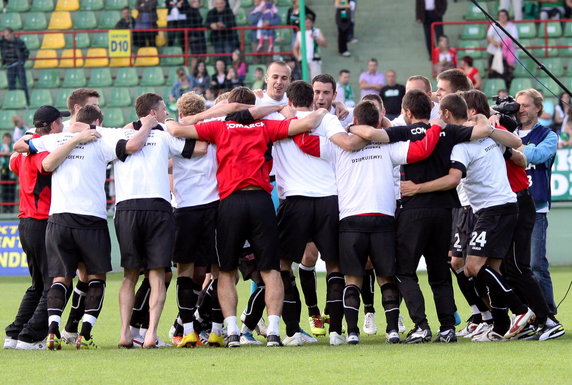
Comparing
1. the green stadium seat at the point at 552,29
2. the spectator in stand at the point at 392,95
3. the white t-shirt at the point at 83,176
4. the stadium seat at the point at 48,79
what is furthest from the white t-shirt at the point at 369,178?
the green stadium seat at the point at 552,29

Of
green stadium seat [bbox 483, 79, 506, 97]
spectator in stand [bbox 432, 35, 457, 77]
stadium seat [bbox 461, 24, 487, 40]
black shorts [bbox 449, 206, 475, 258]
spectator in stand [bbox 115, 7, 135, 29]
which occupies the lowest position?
black shorts [bbox 449, 206, 475, 258]

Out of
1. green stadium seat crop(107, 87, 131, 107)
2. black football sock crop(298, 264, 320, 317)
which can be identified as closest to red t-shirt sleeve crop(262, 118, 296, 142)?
black football sock crop(298, 264, 320, 317)

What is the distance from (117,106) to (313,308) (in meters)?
13.1

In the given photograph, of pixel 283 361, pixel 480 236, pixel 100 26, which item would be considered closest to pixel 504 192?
pixel 480 236

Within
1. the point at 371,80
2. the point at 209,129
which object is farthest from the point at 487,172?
the point at 371,80

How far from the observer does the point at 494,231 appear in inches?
372

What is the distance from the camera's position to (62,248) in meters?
9.48

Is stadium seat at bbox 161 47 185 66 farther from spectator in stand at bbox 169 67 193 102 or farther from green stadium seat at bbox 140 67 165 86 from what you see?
spectator in stand at bbox 169 67 193 102

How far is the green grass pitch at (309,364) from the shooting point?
7340 millimetres

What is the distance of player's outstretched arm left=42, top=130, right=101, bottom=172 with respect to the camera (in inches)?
373

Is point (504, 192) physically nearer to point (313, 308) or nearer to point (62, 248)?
point (313, 308)

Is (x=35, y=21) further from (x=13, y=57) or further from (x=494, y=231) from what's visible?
(x=494, y=231)

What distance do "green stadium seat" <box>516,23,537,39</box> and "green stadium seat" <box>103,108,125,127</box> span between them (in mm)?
8627

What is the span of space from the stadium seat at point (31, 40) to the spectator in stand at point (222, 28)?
160 inches
